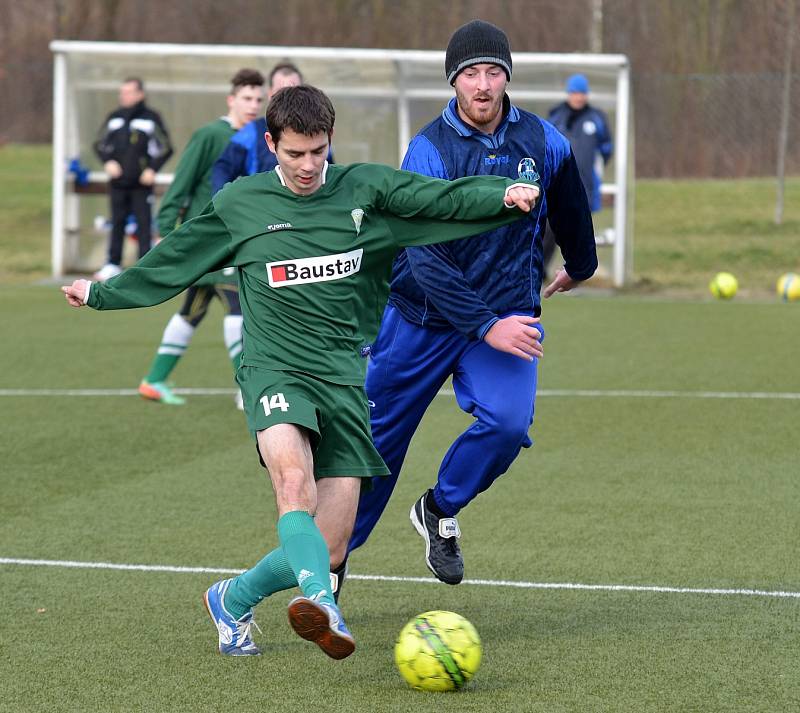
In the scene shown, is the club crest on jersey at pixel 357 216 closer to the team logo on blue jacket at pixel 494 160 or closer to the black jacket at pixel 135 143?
the team logo on blue jacket at pixel 494 160

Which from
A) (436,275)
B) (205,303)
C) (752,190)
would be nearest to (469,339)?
(436,275)

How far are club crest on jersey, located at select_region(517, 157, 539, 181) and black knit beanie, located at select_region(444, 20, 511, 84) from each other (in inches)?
13.4

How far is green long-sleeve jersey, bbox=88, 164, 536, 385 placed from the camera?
191 inches

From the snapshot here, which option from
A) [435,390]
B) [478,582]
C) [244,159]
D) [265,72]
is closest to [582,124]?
[265,72]

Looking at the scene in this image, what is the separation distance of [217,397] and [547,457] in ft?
10.1

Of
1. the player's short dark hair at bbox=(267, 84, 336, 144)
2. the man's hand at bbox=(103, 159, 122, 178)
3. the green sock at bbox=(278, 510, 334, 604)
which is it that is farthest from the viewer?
the man's hand at bbox=(103, 159, 122, 178)

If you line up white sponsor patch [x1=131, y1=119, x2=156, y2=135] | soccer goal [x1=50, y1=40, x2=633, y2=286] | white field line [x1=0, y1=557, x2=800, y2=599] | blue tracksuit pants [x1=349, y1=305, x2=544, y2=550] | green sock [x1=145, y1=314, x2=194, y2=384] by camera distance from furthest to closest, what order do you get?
soccer goal [x1=50, y1=40, x2=633, y2=286] < white sponsor patch [x1=131, y1=119, x2=156, y2=135] < green sock [x1=145, y1=314, x2=194, y2=384] < white field line [x1=0, y1=557, x2=800, y2=599] < blue tracksuit pants [x1=349, y1=305, x2=544, y2=550]

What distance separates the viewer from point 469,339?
551 cm

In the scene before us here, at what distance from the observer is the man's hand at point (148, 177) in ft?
59.1

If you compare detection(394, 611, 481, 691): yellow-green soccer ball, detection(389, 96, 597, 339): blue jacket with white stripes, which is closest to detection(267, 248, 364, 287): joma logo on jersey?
detection(389, 96, 597, 339): blue jacket with white stripes

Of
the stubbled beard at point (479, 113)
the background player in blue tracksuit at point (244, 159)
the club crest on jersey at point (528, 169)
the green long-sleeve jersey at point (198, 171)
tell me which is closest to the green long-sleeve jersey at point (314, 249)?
the club crest on jersey at point (528, 169)

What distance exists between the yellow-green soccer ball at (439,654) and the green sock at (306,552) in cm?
36

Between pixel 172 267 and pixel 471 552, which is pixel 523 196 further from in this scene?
pixel 471 552

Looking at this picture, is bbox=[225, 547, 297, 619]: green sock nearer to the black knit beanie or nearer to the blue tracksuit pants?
the blue tracksuit pants
